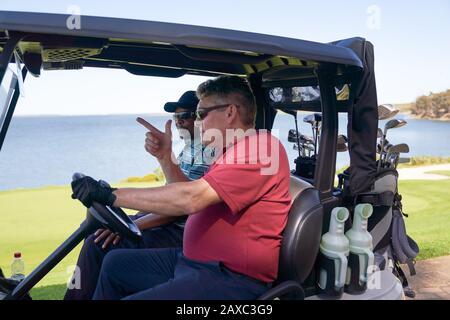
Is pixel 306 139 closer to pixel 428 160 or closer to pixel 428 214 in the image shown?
pixel 428 214

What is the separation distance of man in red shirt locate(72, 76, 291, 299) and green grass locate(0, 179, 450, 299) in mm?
1920

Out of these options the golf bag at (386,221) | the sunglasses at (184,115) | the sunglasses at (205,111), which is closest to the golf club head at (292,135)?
the golf bag at (386,221)

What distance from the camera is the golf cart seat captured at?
181 cm

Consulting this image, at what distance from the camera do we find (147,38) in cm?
147

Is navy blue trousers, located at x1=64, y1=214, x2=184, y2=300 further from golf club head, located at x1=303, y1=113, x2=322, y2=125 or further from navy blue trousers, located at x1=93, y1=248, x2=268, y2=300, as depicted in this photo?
golf club head, located at x1=303, y1=113, x2=322, y2=125

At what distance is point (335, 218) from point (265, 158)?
468mm

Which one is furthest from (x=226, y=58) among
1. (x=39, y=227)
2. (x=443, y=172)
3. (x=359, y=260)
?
(x=443, y=172)

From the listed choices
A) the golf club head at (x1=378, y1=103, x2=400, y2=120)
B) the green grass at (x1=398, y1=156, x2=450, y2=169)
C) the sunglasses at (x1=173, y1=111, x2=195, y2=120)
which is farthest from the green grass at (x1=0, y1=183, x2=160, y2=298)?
the green grass at (x1=398, y1=156, x2=450, y2=169)

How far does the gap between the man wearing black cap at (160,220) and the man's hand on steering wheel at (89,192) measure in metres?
0.72

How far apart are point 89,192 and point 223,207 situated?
0.57 m

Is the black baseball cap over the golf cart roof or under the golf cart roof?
under

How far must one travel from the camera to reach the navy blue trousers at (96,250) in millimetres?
2240

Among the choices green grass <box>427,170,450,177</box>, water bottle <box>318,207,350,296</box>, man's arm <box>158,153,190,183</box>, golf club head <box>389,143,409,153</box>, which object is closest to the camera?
water bottle <box>318,207,350,296</box>

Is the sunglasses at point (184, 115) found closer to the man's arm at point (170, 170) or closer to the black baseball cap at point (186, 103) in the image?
the black baseball cap at point (186, 103)
